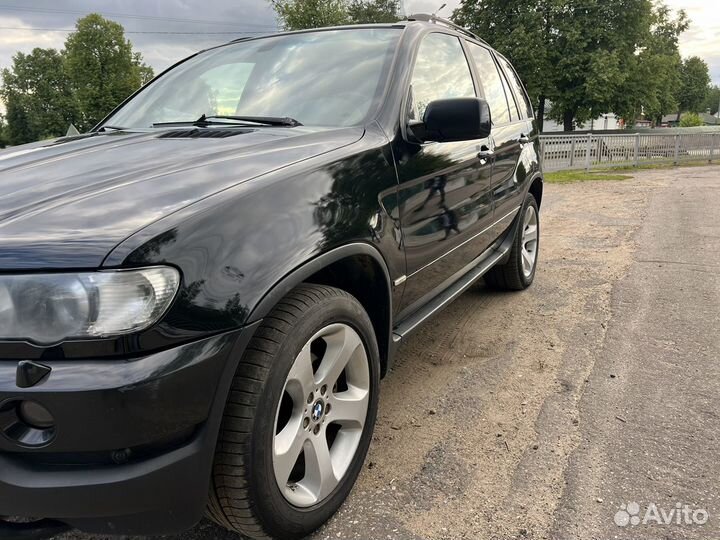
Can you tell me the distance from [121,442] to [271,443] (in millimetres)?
434

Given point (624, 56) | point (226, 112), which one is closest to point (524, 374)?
point (226, 112)

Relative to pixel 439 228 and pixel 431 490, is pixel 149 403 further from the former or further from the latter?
pixel 439 228

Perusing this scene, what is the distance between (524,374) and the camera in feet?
10.6

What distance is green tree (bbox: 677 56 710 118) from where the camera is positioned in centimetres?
6712

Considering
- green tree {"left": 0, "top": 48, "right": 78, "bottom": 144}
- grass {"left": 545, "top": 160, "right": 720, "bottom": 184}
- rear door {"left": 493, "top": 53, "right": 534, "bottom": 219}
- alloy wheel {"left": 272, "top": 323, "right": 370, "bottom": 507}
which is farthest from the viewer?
green tree {"left": 0, "top": 48, "right": 78, "bottom": 144}

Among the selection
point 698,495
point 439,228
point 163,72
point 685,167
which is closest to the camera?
point 698,495

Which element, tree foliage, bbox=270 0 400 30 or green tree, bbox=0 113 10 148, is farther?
green tree, bbox=0 113 10 148

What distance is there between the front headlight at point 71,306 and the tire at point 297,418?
36cm

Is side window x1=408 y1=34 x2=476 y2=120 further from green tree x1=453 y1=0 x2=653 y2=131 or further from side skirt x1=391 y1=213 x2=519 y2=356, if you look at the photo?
green tree x1=453 y1=0 x2=653 y2=131

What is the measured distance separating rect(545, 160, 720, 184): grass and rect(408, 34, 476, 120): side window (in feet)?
36.8

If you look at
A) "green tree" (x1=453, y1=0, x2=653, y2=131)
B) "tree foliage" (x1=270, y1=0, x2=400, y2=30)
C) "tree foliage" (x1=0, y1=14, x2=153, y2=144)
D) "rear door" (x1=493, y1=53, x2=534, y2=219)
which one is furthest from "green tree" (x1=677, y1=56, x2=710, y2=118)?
"rear door" (x1=493, y1=53, x2=534, y2=219)

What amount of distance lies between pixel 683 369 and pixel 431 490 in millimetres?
1876

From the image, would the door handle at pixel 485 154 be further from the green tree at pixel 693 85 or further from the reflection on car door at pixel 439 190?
the green tree at pixel 693 85

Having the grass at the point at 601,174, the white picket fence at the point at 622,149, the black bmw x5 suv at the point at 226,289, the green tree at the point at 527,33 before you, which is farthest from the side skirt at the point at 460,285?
the green tree at the point at 527,33
